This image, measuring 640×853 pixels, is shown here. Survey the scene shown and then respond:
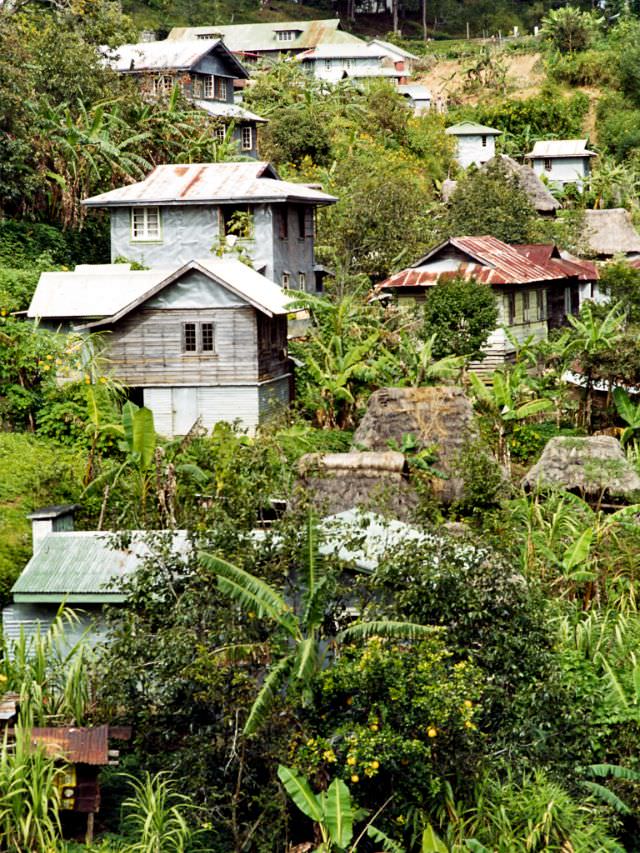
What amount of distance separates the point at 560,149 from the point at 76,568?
165 ft

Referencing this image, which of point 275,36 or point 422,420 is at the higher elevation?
point 275,36

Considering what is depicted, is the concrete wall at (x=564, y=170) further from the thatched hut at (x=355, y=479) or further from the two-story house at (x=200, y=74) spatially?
the thatched hut at (x=355, y=479)

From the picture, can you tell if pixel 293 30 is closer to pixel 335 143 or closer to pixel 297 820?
pixel 335 143

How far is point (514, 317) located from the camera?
38781 millimetres

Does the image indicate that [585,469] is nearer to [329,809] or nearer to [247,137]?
[329,809]

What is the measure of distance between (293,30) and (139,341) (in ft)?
211

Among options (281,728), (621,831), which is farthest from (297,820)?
(621,831)

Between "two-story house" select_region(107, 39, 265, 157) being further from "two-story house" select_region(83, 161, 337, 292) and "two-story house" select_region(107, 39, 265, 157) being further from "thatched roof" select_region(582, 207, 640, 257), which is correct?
"thatched roof" select_region(582, 207, 640, 257)

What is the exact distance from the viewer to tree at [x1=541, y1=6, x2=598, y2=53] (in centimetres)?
8175

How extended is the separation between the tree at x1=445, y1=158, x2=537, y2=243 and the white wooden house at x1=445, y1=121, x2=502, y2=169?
20.0 metres

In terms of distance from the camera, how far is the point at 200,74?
54219 millimetres

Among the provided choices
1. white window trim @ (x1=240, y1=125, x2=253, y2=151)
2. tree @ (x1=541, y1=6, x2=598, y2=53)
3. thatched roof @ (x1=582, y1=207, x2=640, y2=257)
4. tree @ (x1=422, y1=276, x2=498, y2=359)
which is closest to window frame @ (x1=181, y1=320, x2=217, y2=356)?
tree @ (x1=422, y1=276, x2=498, y2=359)

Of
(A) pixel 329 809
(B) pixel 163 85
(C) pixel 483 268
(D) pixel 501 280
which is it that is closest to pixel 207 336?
(D) pixel 501 280

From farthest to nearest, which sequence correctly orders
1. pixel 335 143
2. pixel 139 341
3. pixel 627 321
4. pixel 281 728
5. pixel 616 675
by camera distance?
pixel 335 143
pixel 627 321
pixel 139 341
pixel 616 675
pixel 281 728
